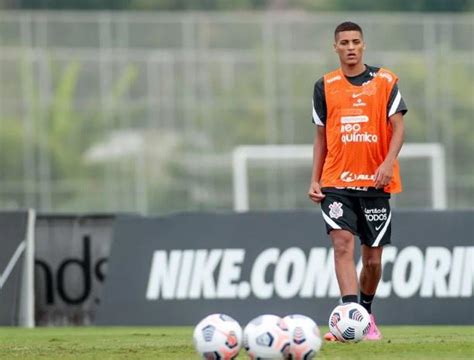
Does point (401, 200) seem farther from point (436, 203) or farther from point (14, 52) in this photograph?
point (14, 52)

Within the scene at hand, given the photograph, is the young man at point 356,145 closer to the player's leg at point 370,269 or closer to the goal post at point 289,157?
the player's leg at point 370,269

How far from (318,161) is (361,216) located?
55 centimetres

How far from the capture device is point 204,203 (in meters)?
34.2

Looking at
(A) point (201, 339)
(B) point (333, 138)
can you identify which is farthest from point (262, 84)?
(A) point (201, 339)

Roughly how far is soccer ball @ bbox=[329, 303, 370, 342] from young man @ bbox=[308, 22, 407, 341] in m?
0.80

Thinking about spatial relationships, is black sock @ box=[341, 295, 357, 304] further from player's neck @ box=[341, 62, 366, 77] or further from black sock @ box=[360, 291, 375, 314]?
player's neck @ box=[341, 62, 366, 77]

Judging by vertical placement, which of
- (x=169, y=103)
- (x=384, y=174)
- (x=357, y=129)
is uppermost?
(x=169, y=103)

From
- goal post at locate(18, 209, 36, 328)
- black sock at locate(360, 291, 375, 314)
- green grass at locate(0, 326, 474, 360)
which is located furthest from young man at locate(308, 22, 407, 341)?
goal post at locate(18, 209, 36, 328)

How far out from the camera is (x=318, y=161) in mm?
12211

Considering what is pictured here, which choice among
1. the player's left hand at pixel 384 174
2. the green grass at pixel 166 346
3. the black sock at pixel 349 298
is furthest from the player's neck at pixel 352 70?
the green grass at pixel 166 346

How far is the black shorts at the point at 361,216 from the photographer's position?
11977 mm

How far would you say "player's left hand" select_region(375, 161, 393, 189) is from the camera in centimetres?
1186

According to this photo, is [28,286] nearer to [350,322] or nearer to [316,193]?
[316,193]

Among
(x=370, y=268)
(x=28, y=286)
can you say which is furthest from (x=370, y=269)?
(x=28, y=286)
